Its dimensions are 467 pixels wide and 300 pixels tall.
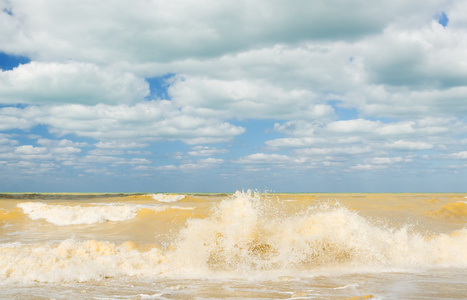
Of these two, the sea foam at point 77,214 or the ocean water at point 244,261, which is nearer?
the ocean water at point 244,261

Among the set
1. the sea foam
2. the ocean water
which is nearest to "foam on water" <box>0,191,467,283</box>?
the ocean water

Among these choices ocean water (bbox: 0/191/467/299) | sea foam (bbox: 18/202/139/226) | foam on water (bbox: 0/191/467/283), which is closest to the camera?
ocean water (bbox: 0/191/467/299)

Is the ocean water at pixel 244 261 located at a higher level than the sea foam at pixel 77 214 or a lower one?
lower

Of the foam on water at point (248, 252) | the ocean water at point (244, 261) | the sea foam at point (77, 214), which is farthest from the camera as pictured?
the sea foam at point (77, 214)

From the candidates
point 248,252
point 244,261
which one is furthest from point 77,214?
point 244,261

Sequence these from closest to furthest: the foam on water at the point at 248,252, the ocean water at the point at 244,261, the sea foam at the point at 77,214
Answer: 1. the ocean water at the point at 244,261
2. the foam on water at the point at 248,252
3. the sea foam at the point at 77,214

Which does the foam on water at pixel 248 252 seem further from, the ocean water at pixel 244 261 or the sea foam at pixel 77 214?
the sea foam at pixel 77 214

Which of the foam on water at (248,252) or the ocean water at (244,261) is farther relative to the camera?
the foam on water at (248,252)

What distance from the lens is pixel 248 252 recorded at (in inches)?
354

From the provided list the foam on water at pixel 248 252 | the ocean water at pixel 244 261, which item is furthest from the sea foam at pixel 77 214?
the foam on water at pixel 248 252

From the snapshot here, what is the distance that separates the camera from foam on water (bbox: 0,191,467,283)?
772cm

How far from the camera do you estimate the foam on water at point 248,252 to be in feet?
25.3

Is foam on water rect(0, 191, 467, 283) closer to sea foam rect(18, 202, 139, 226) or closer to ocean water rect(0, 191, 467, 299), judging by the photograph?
ocean water rect(0, 191, 467, 299)

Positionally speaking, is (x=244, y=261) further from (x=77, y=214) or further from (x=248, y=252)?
(x=77, y=214)
